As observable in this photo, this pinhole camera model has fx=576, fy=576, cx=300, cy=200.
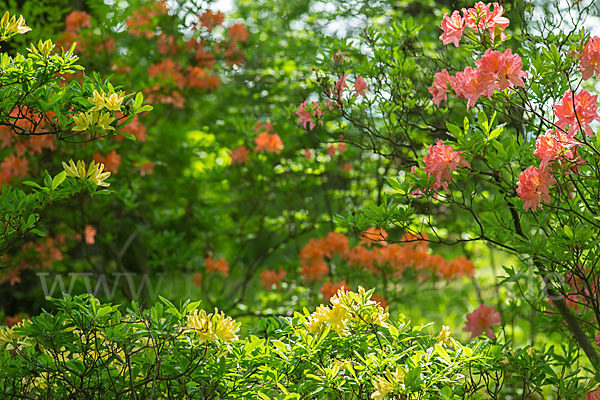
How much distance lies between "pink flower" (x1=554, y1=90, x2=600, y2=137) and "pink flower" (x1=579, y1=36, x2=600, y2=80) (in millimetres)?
79

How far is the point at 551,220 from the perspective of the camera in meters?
2.18

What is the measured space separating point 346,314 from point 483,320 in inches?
38.3

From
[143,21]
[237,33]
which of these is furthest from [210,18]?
[143,21]

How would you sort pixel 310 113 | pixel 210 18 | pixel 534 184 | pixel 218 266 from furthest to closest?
pixel 210 18 < pixel 218 266 < pixel 310 113 < pixel 534 184

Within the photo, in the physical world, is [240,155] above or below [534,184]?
above

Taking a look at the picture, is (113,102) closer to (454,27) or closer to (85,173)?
(85,173)

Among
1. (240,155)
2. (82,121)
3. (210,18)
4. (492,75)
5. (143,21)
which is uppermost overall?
(210,18)

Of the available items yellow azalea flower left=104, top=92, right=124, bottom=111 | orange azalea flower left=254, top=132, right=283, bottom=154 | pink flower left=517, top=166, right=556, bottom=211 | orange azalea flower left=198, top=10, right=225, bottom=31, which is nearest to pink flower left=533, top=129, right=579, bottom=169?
pink flower left=517, top=166, right=556, bottom=211

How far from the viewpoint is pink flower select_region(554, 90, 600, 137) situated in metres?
1.55

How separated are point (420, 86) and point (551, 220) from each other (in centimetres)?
111

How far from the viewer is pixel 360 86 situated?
2.39 m

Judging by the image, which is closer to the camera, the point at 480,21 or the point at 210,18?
the point at 480,21

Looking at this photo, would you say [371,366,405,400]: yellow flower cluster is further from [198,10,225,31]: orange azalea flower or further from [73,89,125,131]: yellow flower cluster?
[198,10,225,31]: orange azalea flower

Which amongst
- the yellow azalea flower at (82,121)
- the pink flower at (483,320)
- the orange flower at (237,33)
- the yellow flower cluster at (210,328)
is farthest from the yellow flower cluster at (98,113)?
the orange flower at (237,33)
